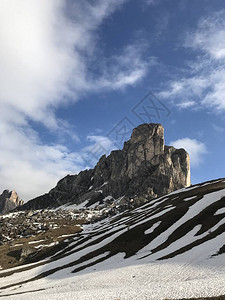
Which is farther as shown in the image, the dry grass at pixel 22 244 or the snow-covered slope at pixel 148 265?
the dry grass at pixel 22 244

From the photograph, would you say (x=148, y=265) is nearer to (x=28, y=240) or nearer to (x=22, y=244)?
(x=22, y=244)

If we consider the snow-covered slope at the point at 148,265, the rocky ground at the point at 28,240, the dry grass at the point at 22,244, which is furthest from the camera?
the rocky ground at the point at 28,240

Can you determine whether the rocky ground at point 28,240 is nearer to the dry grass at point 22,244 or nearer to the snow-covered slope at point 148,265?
the dry grass at point 22,244

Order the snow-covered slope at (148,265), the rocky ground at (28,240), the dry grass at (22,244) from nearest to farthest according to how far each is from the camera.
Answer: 1. the snow-covered slope at (148,265)
2. the dry grass at (22,244)
3. the rocky ground at (28,240)

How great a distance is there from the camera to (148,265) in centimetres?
3344

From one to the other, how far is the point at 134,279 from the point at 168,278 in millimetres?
4421

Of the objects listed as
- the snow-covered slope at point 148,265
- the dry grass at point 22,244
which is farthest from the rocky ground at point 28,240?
the snow-covered slope at point 148,265

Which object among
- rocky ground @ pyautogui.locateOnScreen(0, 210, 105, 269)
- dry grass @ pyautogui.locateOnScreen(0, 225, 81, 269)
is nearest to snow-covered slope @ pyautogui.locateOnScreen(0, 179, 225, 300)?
rocky ground @ pyautogui.locateOnScreen(0, 210, 105, 269)

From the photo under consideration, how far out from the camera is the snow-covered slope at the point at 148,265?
2300 cm

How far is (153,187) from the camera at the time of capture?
636 feet

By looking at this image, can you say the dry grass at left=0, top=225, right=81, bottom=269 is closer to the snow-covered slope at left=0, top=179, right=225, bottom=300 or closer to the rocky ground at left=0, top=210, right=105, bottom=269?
the rocky ground at left=0, top=210, right=105, bottom=269

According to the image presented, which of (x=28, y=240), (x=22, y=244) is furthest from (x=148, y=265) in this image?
(x=28, y=240)

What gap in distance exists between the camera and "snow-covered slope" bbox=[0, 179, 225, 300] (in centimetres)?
2300

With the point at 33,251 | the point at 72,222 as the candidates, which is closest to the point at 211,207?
the point at 33,251
